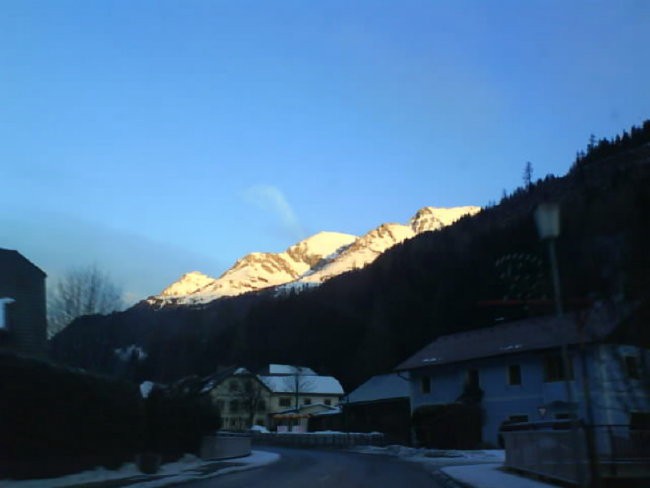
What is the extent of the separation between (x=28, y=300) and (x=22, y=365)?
13.5 metres

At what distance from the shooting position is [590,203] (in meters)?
7.06

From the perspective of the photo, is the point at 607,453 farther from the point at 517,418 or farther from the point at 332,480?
the point at 517,418

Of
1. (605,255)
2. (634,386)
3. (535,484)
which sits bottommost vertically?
(535,484)

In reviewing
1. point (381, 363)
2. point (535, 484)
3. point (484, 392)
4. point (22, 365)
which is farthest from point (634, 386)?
point (381, 363)

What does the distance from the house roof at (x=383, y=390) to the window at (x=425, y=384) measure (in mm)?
10242

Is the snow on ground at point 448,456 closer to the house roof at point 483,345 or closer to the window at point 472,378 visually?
the house roof at point 483,345

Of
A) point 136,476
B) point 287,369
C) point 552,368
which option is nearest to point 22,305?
point 136,476

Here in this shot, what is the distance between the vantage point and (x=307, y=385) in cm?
10462

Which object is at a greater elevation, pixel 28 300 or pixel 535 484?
pixel 28 300

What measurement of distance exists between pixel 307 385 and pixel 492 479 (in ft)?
287

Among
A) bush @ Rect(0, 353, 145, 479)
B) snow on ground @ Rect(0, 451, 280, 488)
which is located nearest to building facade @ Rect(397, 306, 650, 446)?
snow on ground @ Rect(0, 451, 280, 488)

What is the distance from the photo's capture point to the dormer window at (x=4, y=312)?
2936 cm

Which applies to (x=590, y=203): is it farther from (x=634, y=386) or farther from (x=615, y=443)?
(x=615, y=443)

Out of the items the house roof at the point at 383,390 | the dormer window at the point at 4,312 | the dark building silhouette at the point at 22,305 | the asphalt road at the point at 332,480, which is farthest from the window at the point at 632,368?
the house roof at the point at 383,390
